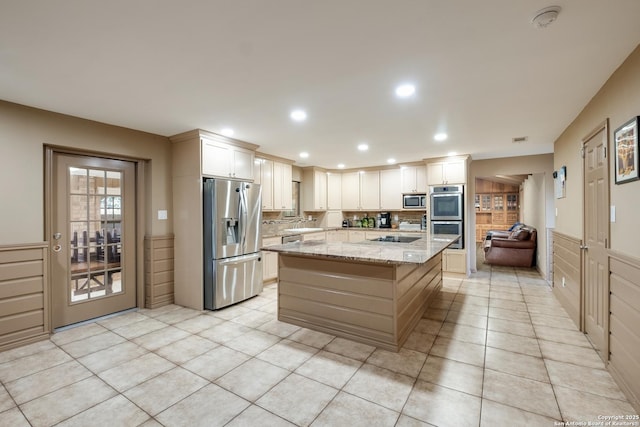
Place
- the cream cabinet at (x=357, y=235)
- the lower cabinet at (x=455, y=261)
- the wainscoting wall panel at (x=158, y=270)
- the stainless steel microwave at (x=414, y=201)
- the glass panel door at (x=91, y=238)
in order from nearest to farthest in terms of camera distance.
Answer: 1. the glass panel door at (x=91, y=238)
2. the wainscoting wall panel at (x=158, y=270)
3. the lower cabinet at (x=455, y=261)
4. the stainless steel microwave at (x=414, y=201)
5. the cream cabinet at (x=357, y=235)

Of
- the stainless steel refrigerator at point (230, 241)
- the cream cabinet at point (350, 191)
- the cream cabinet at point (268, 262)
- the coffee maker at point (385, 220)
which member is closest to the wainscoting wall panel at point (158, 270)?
the stainless steel refrigerator at point (230, 241)

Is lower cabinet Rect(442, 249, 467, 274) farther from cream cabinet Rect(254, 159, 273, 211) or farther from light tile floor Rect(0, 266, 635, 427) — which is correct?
cream cabinet Rect(254, 159, 273, 211)

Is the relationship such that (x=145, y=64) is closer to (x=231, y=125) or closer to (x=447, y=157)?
(x=231, y=125)

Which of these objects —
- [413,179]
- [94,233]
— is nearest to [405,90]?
[413,179]

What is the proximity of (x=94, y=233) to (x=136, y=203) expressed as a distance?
0.61 m

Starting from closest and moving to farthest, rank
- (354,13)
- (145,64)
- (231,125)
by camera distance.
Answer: (354,13), (145,64), (231,125)

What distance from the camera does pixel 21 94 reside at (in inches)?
103

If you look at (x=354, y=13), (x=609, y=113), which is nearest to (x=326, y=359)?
(x=354, y=13)

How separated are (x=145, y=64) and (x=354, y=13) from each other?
62.4 inches

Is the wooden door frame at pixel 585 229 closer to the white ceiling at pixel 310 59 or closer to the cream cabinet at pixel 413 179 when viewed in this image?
the white ceiling at pixel 310 59

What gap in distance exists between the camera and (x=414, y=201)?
6.14 metres

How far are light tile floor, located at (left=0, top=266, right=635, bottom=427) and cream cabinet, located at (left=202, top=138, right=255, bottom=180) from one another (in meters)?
1.96

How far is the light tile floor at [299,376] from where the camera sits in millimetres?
1844

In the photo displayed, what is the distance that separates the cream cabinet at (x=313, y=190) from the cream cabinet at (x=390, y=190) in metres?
1.38
